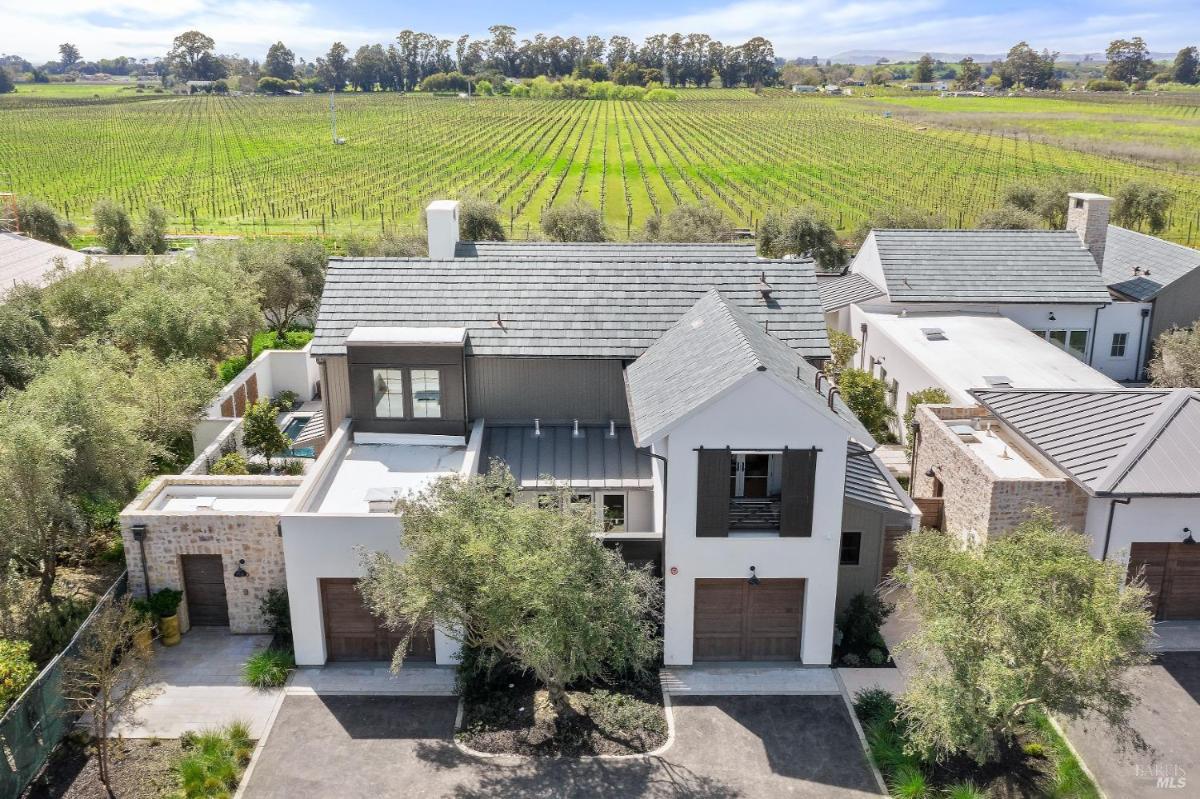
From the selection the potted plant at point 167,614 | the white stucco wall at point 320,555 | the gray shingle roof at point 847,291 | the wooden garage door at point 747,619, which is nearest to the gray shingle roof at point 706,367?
the wooden garage door at point 747,619

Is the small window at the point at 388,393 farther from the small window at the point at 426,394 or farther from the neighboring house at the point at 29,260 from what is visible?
the neighboring house at the point at 29,260

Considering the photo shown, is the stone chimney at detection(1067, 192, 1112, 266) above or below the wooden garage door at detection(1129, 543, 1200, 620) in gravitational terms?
above

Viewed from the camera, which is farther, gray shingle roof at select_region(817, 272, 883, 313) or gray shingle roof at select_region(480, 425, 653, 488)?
gray shingle roof at select_region(817, 272, 883, 313)

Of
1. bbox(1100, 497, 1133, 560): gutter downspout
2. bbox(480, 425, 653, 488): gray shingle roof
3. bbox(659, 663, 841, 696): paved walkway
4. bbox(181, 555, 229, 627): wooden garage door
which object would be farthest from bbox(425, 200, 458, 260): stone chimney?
bbox(1100, 497, 1133, 560): gutter downspout

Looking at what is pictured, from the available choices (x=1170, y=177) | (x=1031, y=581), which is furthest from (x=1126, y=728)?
(x=1170, y=177)

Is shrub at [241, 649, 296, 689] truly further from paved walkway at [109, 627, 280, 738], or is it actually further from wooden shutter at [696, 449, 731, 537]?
wooden shutter at [696, 449, 731, 537]

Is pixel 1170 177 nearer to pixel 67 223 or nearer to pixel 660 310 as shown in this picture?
pixel 660 310

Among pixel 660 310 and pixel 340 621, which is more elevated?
pixel 660 310
